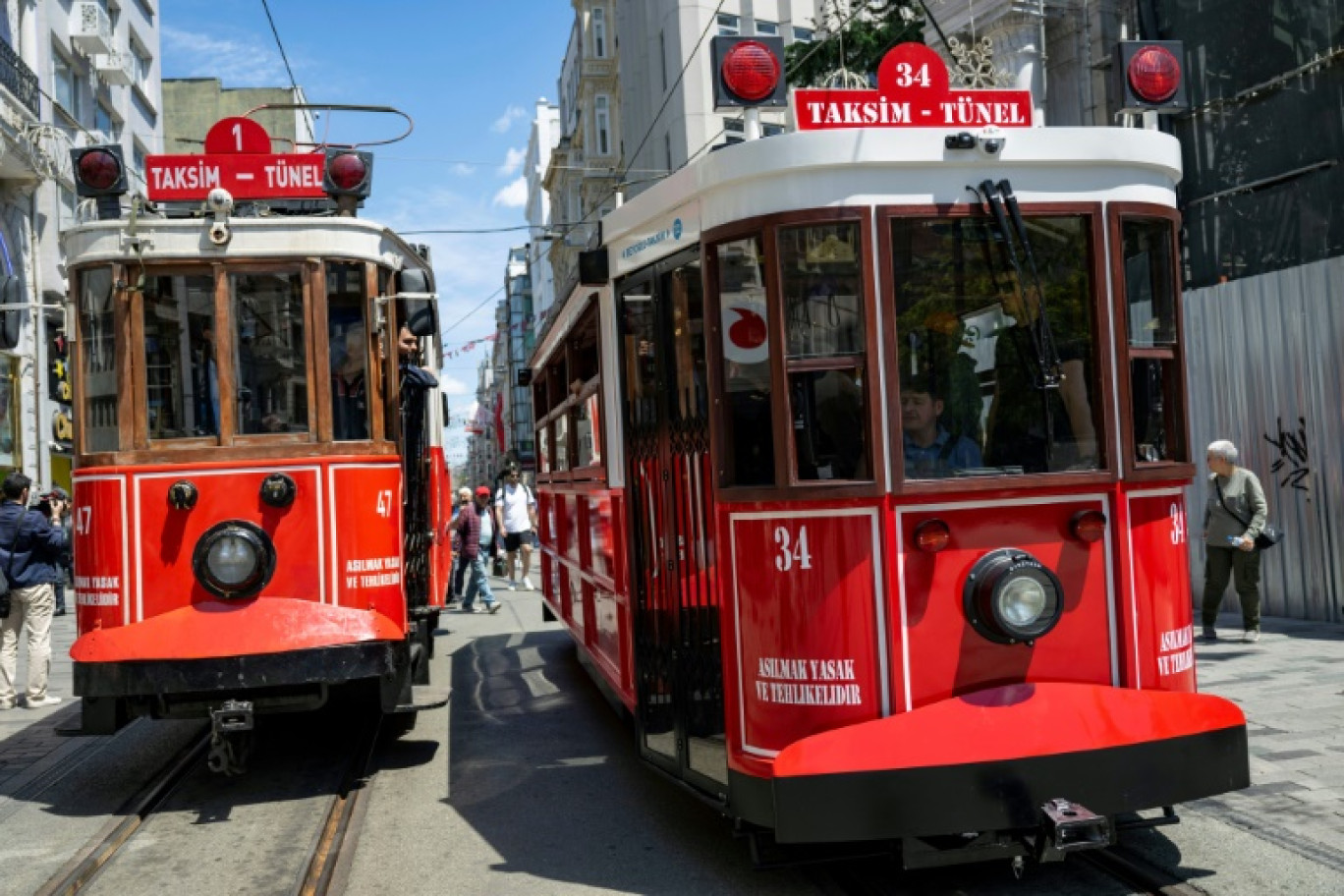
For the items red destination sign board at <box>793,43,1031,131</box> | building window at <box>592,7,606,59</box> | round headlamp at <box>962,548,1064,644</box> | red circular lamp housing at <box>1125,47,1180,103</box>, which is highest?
building window at <box>592,7,606,59</box>

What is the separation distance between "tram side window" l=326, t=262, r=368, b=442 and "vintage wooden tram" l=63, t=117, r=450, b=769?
0.01 meters

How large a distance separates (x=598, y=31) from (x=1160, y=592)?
133ft

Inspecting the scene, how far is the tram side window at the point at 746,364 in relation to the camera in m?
4.58

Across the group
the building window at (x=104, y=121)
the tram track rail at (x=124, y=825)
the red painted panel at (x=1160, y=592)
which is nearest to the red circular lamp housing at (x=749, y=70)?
the red painted panel at (x=1160, y=592)

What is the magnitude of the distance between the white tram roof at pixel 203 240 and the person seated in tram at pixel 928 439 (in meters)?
3.66

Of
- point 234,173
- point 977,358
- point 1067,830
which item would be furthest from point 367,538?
point 1067,830

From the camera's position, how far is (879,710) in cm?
437

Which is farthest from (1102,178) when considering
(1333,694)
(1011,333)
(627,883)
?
(1333,694)

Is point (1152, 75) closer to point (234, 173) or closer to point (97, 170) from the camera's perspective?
point (234, 173)

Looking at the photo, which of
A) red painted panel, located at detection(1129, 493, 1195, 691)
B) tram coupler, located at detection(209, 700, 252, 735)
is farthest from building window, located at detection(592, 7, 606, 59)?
red painted panel, located at detection(1129, 493, 1195, 691)

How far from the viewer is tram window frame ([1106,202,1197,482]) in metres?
4.59

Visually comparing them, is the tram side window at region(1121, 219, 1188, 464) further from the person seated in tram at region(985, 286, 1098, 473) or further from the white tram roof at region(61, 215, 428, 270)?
the white tram roof at region(61, 215, 428, 270)

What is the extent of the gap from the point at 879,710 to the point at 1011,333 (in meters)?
1.46

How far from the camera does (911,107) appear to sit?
472 centimetres
